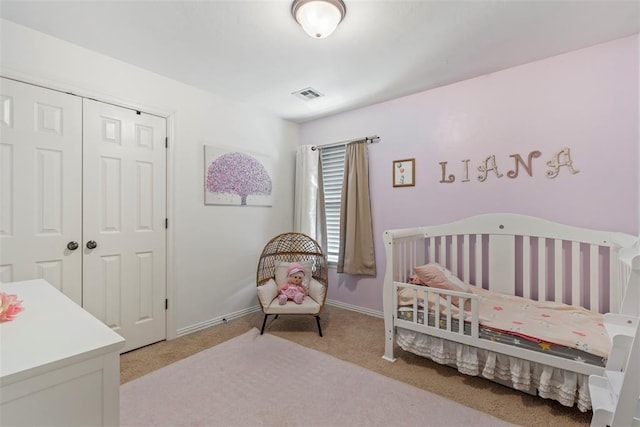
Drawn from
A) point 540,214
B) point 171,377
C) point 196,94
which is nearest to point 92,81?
point 196,94

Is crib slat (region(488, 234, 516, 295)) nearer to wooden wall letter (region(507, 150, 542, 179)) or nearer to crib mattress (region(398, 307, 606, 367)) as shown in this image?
wooden wall letter (region(507, 150, 542, 179))

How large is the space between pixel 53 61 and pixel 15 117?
46 cm

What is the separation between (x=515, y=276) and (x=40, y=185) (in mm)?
3558

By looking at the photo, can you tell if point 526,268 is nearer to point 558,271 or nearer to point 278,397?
point 558,271

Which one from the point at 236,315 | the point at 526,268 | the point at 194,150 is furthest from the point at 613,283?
the point at 194,150

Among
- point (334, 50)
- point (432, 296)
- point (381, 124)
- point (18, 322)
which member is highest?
point (334, 50)

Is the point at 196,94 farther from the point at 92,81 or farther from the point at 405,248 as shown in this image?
the point at 405,248

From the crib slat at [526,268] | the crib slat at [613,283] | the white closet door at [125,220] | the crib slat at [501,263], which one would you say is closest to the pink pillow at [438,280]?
the crib slat at [501,263]

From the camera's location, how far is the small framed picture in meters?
2.94

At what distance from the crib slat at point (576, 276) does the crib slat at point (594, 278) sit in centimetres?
6

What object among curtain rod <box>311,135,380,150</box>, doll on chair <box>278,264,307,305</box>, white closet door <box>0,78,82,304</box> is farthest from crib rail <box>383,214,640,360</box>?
white closet door <box>0,78,82,304</box>

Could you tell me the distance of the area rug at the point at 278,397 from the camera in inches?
62.7

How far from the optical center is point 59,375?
758mm

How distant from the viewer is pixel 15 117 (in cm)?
187
